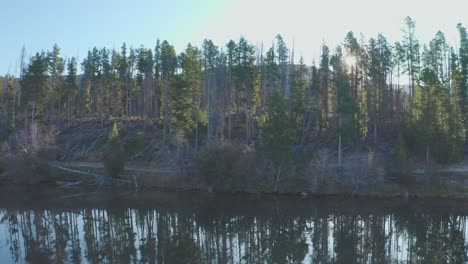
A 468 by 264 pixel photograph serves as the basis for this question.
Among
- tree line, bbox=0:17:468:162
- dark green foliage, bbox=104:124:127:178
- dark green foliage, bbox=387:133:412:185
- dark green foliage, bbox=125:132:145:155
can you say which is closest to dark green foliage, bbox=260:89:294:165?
tree line, bbox=0:17:468:162

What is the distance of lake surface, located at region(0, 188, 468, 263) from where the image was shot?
72.8ft

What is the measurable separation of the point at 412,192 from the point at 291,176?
11435 millimetres

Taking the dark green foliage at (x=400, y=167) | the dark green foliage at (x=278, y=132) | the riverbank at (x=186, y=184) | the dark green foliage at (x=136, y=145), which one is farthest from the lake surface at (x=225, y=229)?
the dark green foliage at (x=136, y=145)

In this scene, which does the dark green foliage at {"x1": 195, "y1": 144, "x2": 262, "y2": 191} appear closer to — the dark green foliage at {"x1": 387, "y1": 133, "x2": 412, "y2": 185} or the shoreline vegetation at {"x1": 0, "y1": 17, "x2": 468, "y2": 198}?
the shoreline vegetation at {"x1": 0, "y1": 17, "x2": 468, "y2": 198}

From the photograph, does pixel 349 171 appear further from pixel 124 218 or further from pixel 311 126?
pixel 124 218

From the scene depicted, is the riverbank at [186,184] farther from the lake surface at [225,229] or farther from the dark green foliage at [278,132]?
the dark green foliage at [278,132]

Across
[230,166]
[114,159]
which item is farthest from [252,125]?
[114,159]

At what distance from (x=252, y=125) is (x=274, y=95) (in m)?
15.2

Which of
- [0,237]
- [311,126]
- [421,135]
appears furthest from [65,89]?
[421,135]

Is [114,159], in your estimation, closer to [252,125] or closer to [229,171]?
[229,171]

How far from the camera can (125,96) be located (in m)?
75.2

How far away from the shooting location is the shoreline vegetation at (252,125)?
4216 centimetres

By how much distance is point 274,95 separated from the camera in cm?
4225

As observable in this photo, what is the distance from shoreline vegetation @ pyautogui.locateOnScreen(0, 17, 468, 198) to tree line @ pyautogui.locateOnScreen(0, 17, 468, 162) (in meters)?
0.20
